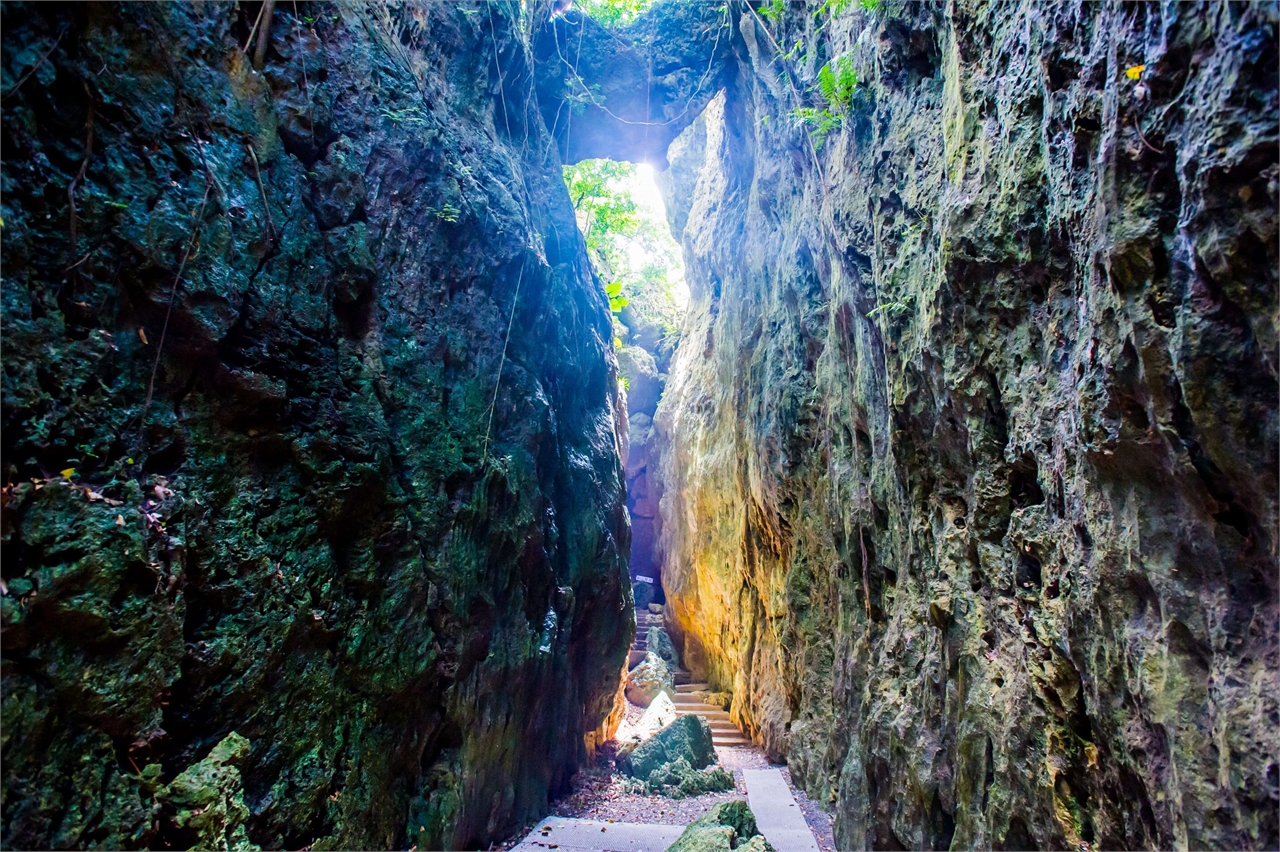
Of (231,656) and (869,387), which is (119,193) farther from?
(869,387)

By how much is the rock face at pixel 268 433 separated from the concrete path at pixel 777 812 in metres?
2.72

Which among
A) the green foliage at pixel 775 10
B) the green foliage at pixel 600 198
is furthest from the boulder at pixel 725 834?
the green foliage at pixel 600 198

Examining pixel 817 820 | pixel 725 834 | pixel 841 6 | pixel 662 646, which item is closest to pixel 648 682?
pixel 662 646

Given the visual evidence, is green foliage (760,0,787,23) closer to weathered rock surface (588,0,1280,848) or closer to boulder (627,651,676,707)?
weathered rock surface (588,0,1280,848)

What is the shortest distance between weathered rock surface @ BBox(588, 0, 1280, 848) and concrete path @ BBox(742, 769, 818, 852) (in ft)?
1.86

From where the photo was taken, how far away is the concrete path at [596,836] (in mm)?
6344

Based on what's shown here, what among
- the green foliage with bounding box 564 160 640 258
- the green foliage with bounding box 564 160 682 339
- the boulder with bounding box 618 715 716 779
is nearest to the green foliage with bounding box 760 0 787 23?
the green foliage with bounding box 564 160 682 339

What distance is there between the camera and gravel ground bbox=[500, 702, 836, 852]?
7490 mm

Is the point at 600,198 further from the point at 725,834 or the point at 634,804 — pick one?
the point at 725,834

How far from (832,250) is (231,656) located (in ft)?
21.6

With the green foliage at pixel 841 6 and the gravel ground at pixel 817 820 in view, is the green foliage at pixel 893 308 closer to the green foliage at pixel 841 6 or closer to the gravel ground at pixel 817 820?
the green foliage at pixel 841 6

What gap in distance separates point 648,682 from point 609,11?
43.8 feet

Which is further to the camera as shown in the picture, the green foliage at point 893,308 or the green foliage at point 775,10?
the green foliage at point 775,10

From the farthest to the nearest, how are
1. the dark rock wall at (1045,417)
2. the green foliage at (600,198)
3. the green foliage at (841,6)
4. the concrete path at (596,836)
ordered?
the green foliage at (600,198) → the concrete path at (596,836) → the green foliage at (841,6) → the dark rock wall at (1045,417)
